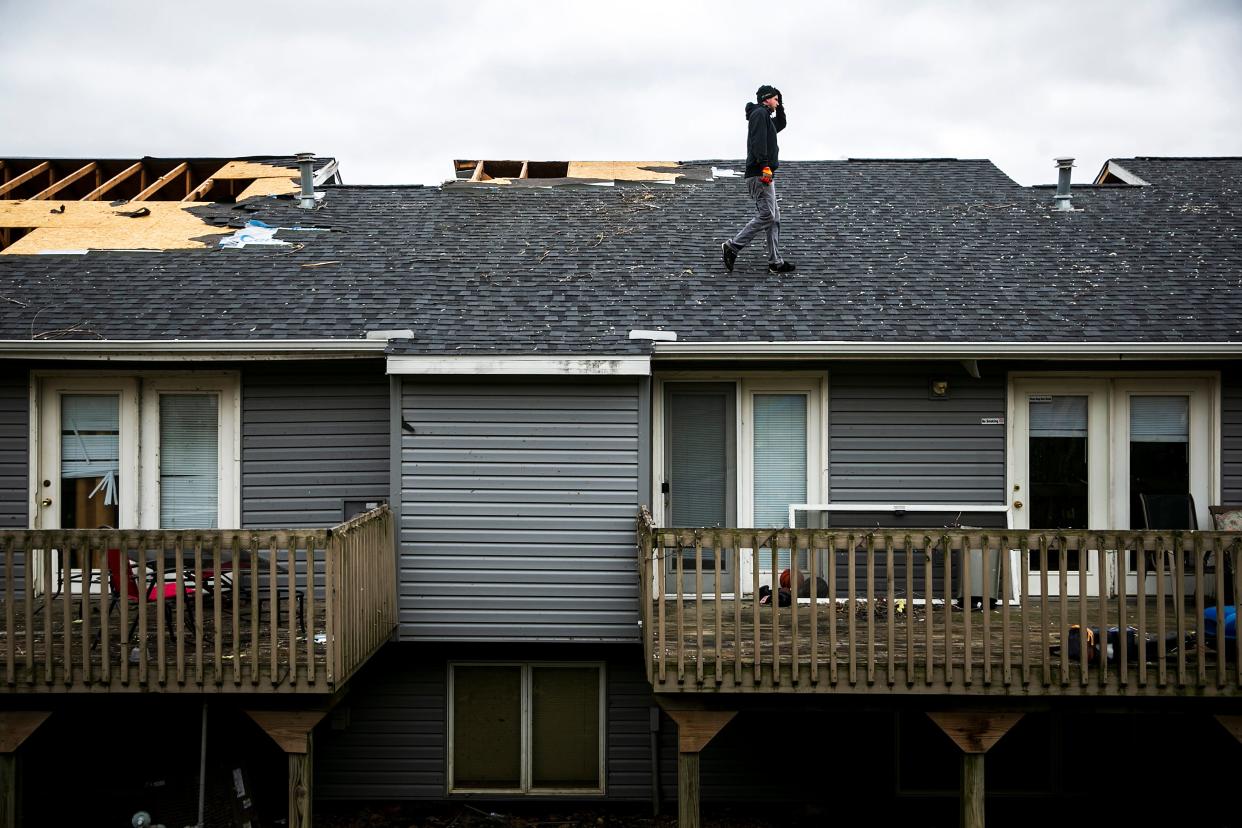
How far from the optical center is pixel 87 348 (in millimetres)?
8688

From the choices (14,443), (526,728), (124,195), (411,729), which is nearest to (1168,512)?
(526,728)

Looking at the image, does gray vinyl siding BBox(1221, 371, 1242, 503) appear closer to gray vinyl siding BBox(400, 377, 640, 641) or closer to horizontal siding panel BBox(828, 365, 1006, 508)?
horizontal siding panel BBox(828, 365, 1006, 508)

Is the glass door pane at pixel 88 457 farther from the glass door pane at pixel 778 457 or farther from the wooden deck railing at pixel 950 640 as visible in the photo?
the glass door pane at pixel 778 457

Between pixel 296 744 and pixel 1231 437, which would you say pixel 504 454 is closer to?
pixel 296 744

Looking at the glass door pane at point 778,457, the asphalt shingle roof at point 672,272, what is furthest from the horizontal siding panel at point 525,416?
the glass door pane at point 778,457

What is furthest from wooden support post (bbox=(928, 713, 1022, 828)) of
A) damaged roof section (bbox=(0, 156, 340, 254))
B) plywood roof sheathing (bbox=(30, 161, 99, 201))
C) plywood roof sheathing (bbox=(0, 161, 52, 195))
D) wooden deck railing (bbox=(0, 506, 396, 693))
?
plywood roof sheathing (bbox=(0, 161, 52, 195))

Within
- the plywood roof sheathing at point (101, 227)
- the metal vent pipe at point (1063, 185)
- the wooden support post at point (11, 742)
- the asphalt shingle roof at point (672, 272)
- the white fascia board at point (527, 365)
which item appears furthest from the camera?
the metal vent pipe at point (1063, 185)

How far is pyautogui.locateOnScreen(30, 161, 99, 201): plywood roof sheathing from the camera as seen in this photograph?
41.8 ft

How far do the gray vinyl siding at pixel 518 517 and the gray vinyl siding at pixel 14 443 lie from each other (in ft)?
11.1

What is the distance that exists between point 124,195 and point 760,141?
27.1 ft

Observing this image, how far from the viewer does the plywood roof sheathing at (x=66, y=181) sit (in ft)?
41.8

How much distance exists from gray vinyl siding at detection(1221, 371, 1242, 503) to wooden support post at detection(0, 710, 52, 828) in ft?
30.6

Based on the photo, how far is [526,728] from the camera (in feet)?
30.6

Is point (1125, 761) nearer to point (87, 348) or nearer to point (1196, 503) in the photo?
point (1196, 503)
